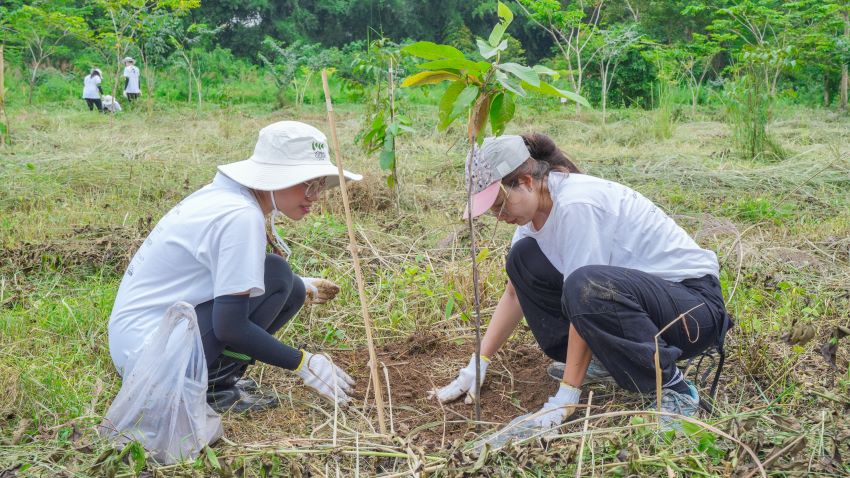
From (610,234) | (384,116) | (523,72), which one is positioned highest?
(523,72)

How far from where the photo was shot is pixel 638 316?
2098mm

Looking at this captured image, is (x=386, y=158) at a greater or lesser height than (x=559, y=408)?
greater

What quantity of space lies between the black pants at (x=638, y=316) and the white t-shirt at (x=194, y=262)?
872 millimetres

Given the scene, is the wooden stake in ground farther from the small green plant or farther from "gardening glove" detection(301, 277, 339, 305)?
the small green plant

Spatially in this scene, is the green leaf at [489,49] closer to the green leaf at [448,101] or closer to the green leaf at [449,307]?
the green leaf at [448,101]

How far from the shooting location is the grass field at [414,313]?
1.80 metres

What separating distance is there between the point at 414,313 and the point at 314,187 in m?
1.03

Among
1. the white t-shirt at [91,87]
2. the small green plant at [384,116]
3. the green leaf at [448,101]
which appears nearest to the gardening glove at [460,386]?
the green leaf at [448,101]

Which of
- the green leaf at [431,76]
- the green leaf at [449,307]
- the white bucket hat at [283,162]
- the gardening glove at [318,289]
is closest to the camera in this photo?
the green leaf at [431,76]

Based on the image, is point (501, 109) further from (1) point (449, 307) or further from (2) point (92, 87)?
(2) point (92, 87)

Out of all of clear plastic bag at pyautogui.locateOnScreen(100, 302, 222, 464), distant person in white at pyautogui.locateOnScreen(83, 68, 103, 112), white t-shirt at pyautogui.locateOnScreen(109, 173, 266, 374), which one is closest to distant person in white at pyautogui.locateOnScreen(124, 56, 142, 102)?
distant person in white at pyautogui.locateOnScreen(83, 68, 103, 112)

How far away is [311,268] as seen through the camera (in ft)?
11.6

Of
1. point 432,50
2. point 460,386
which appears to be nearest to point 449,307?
point 460,386

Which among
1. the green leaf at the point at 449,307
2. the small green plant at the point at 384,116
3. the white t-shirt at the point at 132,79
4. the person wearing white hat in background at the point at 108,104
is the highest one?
the small green plant at the point at 384,116
